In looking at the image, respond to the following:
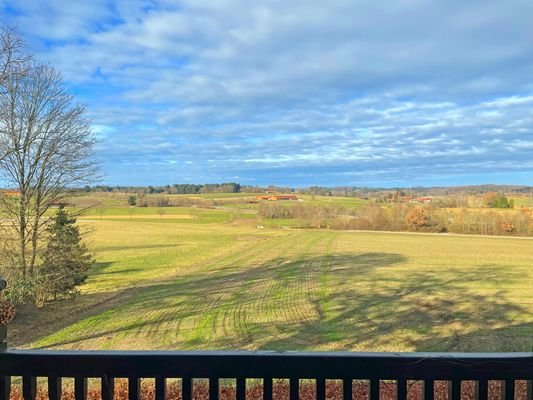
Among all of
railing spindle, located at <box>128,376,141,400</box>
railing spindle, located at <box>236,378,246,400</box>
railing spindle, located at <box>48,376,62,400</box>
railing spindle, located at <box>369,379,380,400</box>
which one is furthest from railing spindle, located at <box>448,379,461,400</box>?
railing spindle, located at <box>48,376,62,400</box>

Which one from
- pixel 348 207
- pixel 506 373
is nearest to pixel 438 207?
pixel 348 207

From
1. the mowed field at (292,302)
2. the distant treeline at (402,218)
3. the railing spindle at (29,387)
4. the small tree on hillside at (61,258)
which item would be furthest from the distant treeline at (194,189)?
the railing spindle at (29,387)

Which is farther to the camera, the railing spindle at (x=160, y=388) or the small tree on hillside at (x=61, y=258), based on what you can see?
the small tree on hillside at (x=61, y=258)

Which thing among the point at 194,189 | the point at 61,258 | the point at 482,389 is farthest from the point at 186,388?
the point at 194,189

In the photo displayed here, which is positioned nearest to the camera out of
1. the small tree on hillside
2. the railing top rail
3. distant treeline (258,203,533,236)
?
the railing top rail

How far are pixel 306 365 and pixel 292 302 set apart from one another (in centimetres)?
1687

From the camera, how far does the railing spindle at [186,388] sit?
1.76m

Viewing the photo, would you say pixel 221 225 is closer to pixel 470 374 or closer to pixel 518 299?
pixel 518 299

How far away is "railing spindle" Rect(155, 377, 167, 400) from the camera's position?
5.87 feet

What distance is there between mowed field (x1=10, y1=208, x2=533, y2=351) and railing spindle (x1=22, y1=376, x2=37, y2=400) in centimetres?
989

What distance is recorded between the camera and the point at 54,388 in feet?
6.00

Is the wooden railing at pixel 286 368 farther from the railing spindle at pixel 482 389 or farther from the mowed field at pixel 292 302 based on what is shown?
the mowed field at pixel 292 302

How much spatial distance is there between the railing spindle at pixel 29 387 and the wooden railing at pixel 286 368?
0.07 m

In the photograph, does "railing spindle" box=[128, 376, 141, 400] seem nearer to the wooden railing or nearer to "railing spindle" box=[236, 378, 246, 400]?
the wooden railing
